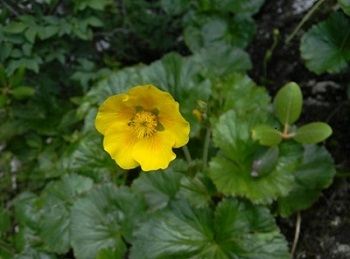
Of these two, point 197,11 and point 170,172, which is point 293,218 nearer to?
point 170,172

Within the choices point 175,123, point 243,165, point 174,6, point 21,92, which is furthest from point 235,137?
point 21,92

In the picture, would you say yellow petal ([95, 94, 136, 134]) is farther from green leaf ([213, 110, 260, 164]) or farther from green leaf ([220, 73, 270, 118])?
green leaf ([220, 73, 270, 118])

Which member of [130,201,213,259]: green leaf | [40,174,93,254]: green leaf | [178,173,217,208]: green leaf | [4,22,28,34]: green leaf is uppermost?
[4,22,28,34]: green leaf

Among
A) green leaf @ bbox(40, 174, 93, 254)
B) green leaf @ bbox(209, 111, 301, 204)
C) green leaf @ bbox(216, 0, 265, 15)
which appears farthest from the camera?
green leaf @ bbox(216, 0, 265, 15)

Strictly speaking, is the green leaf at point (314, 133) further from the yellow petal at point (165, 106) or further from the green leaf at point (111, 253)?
the green leaf at point (111, 253)

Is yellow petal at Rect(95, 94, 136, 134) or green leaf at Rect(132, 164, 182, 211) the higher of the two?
yellow petal at Rect(95, 94, 136, 134)

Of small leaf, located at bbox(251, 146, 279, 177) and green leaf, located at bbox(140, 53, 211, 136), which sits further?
green leaf, located at bbox(140, 53, 211, 136)

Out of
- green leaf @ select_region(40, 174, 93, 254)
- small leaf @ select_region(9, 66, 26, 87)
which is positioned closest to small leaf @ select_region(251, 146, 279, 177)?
green leaf @ select_region(40, 174, 93, 254)
